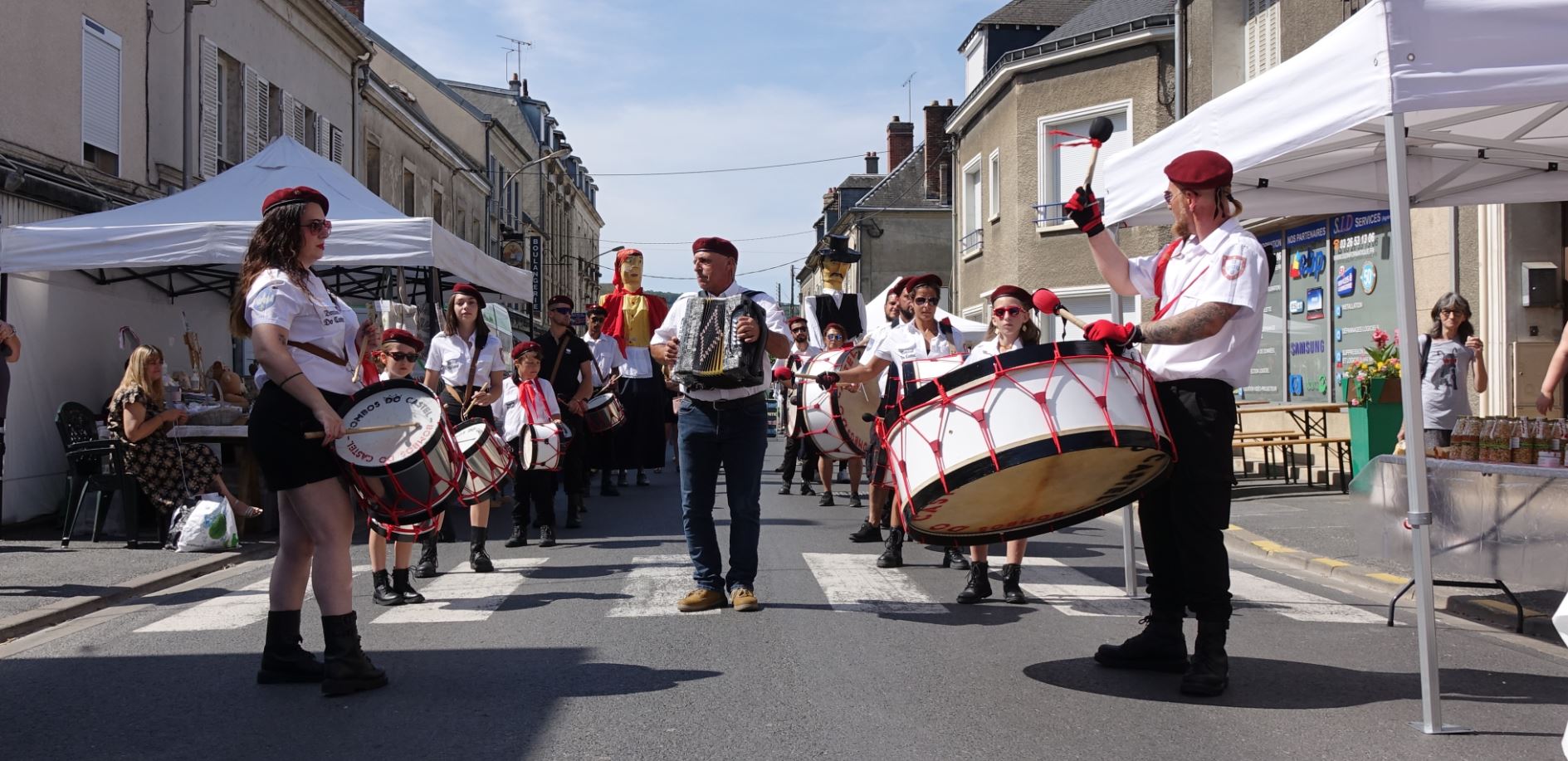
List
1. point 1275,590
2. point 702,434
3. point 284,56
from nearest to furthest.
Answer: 1. point 702,434
2. point 1275,590
3. point 284,56

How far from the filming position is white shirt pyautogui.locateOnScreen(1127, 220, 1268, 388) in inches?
190

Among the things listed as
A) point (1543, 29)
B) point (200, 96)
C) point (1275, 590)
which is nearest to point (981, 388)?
point (1543, 29)

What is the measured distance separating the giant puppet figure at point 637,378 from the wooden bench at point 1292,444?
20.5 ft

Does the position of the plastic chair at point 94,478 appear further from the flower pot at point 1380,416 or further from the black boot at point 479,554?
the flower pot at point 1380,416

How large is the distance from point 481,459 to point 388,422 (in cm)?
245

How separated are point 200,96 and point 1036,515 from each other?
657 inches

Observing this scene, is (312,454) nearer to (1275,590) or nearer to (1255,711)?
(1255,711)

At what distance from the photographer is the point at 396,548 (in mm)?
6980

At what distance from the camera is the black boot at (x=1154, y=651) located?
5.32 meters

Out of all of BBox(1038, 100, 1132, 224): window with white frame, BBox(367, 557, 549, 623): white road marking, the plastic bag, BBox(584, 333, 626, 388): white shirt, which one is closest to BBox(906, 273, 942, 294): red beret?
BBox(367, 557, 549, 623): white road marking

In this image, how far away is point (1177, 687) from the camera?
5.06 metres

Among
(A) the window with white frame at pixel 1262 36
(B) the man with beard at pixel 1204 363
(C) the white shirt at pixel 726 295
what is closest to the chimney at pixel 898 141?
(A) the window with white frame at pixel 1262 36

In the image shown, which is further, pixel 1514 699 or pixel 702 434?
pixel 702 434

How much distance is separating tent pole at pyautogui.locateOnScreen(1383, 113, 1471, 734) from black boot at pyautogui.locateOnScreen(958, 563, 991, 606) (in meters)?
2.56
